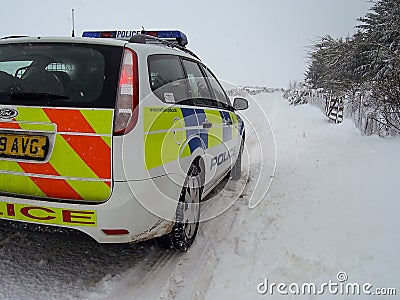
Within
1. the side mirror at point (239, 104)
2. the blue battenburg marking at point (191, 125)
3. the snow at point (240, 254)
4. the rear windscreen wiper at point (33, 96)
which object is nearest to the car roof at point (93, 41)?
the rear windscreen wiper at point (33, 96)

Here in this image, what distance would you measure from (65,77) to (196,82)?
1596 mm

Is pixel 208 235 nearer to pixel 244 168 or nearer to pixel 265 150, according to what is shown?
pixel 244 168

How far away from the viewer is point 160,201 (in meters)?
2.62

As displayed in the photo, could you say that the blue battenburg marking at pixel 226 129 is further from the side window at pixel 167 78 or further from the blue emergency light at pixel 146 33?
the side window at pixel 167 78

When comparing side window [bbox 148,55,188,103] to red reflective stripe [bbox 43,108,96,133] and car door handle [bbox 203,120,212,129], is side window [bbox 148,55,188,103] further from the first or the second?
red reflective stripe [bbox 43,108,96,133]

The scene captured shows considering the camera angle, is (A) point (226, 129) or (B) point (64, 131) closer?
(B) point (64, 131)

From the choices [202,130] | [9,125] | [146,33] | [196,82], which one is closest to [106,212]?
[9,125]

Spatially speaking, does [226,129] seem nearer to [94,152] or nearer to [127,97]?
[127,97]

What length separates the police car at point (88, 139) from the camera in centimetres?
232

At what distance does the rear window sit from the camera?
7.85ft

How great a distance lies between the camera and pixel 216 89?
467cm

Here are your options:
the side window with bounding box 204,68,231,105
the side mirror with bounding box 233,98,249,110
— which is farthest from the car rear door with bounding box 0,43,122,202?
the side mirror with bounding box 233,98,249,110

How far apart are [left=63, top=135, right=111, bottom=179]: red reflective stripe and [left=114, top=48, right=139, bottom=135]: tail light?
0.13 m

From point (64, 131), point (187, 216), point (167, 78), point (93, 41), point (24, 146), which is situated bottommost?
point (187, 216)
